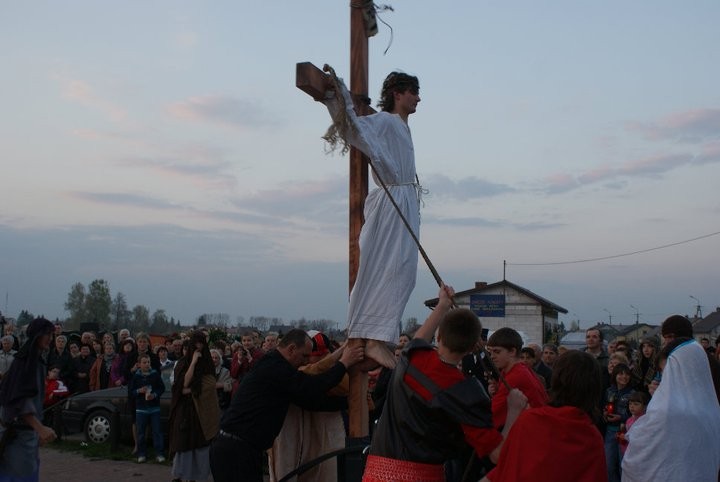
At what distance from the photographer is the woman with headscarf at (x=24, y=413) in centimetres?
653

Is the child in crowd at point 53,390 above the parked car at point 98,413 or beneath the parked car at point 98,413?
above

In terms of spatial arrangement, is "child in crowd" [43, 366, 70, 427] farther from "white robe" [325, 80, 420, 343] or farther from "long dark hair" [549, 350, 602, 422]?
"long dark hair" [549, 350, 602, 422]

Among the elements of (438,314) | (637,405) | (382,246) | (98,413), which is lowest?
(98,413)

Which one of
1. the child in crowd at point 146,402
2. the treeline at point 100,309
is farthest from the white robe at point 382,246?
the treeline at point 100,309

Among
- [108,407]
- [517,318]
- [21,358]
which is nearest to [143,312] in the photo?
[517,318]

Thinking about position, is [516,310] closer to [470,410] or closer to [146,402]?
[146,402]

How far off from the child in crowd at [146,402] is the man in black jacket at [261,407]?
715cm

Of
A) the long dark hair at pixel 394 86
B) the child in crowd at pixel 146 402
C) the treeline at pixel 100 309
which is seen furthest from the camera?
the treeline at pixel 100 309

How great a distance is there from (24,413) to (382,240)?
3652 mm

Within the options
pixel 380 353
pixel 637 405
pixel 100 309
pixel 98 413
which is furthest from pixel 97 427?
pixel 100 309

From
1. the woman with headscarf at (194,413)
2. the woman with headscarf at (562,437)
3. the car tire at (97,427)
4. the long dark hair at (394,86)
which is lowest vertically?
the car tire at (97,427)

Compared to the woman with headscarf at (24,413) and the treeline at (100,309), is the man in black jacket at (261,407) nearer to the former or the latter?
the woman with headscarf at (24,413)

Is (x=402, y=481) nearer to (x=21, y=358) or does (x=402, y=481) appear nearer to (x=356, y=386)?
(x=356, y=386)

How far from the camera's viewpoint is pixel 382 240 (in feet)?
16.7
